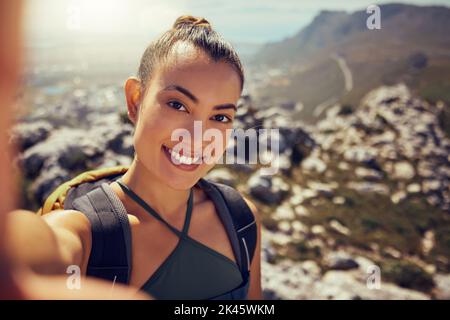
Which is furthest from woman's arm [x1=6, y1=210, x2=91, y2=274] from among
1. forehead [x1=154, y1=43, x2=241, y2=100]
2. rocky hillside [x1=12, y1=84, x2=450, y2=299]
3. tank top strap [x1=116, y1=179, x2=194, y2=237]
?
rocky hillside [x1=12, y1=84, x2=450, y2=299]

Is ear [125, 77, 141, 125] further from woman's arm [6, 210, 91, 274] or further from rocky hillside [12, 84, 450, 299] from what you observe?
rocky hillside [12, 84, 450, 299]

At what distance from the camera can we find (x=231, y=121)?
8.87ft

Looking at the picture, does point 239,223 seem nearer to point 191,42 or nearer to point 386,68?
point 191,42

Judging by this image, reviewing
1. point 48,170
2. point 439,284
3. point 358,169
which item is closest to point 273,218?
point 439,284

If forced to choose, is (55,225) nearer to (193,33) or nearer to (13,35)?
(13,35)

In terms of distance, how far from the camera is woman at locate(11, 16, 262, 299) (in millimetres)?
2422

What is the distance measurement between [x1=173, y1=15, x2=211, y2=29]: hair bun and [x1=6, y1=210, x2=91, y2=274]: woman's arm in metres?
1.60

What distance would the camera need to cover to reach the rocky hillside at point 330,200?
44.4ft

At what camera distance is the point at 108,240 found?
223 cm

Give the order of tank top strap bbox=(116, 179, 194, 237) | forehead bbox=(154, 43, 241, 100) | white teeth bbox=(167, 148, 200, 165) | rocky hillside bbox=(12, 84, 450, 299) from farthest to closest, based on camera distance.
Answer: rocky hillside bbox=(12, 84, 450, 299)
tank top strap bbox=(116, 179, 194, 237)
white teeth bbox=(167, 148, 200, 165)
forehead bbox=(154, 43, 241, 100)

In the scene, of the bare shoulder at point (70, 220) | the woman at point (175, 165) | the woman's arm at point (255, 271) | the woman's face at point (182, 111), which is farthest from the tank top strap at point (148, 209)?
the woman's arm at point (255, 271)

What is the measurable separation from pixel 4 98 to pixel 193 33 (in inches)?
72.9

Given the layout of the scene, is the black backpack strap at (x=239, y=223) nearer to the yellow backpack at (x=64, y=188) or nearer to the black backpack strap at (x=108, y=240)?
the yellow backpack at (x=64, y=188)

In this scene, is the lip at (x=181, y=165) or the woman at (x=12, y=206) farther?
the lip at (x=181, y=165)
